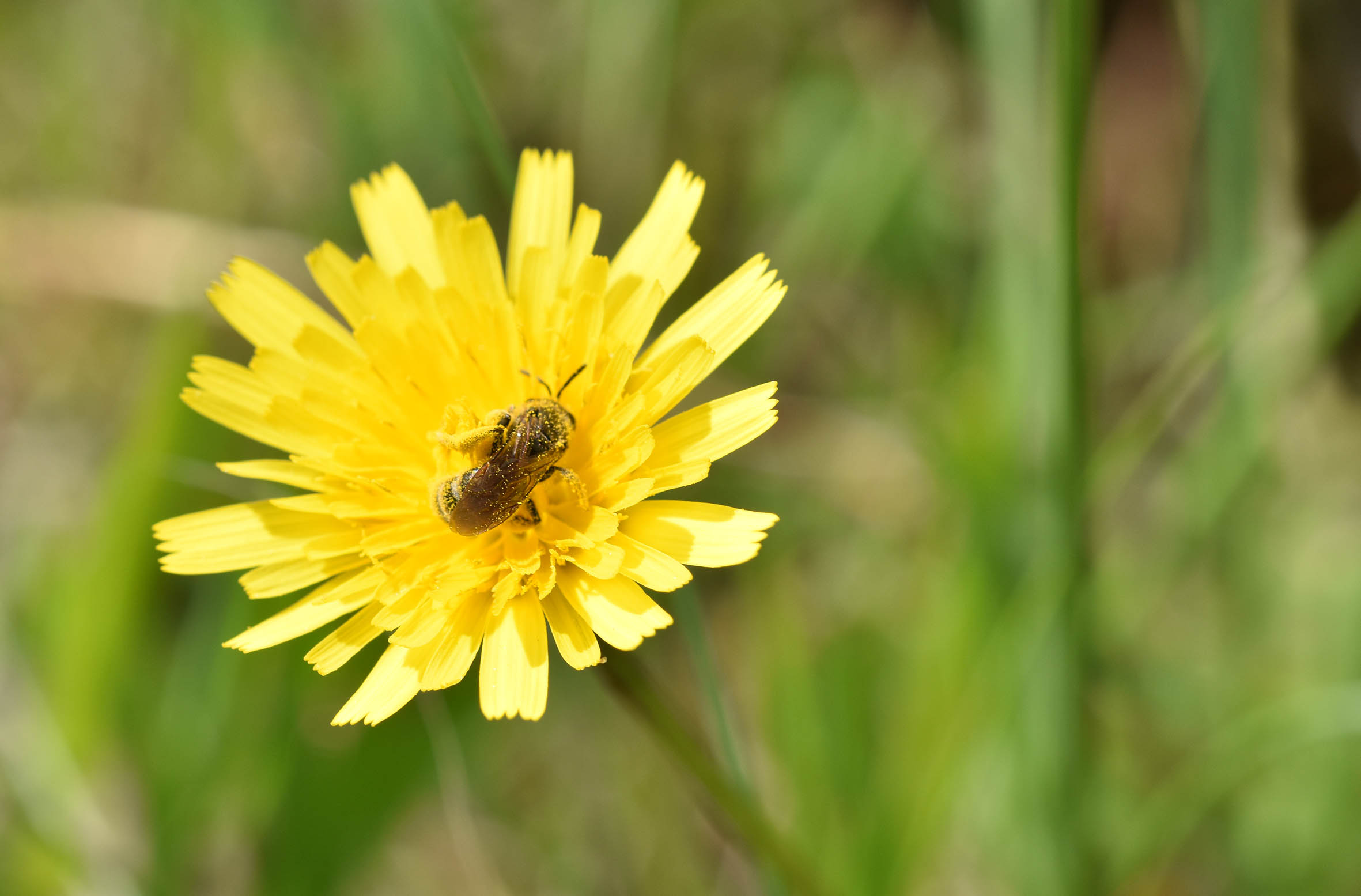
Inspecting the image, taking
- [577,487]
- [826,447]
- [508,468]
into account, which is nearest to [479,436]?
[508,468]

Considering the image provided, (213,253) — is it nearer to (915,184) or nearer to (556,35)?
(556,35)

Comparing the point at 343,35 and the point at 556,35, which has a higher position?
the point at 343,35

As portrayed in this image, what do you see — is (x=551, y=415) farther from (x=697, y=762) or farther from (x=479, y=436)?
(x=697, y=762)

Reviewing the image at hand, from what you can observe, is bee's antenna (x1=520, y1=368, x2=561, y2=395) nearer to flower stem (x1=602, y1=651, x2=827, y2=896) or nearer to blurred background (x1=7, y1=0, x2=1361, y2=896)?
blurred background (x1=7, y1=0, x2=1361, y2=896)

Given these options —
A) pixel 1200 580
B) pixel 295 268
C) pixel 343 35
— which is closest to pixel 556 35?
pixel 343 35

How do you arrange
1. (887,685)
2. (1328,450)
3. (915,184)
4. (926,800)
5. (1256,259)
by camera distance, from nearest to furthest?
(926,800) < (1256,259) < (887,685) < (1328,450) < (915,184)

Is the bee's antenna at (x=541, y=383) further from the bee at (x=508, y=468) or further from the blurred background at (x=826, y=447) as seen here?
the blurred background at (x=826, y=447)

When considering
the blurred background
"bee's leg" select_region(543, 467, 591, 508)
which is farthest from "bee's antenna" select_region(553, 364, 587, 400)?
the blurred background

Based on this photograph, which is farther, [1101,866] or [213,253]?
[213,253]

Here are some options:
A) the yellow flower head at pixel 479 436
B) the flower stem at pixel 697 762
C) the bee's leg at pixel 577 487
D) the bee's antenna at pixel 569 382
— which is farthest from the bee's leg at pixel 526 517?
the flower stem at pixel 697 762
